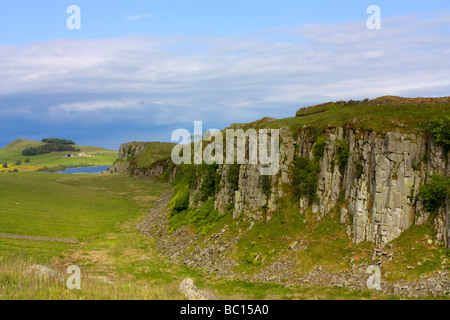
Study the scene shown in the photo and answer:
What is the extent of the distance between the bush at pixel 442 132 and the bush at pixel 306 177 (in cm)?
1598

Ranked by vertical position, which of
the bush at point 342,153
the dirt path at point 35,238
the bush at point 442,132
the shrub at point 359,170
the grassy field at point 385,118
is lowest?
the dirt path at point 35,238

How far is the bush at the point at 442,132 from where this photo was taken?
41.7 m

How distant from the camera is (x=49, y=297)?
28.7 meters

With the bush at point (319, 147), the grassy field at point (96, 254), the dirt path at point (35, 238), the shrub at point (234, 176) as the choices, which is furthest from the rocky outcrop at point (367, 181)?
the dirt path at point (35, 238)

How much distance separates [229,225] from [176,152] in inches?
3723

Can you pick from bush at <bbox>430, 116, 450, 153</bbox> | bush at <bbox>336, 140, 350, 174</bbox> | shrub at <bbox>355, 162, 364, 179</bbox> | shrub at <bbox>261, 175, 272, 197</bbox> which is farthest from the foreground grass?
bush at <bbox>430, 116, 450, 153</bbox>

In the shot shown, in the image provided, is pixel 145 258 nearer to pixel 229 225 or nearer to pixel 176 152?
pixel 229 225

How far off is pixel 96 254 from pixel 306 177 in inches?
1554

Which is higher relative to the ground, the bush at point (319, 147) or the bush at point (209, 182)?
the bush at point (319, 147)

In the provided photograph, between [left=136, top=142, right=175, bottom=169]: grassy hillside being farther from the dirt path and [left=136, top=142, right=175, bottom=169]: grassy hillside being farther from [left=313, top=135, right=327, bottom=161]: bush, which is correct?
[left=313, top=135, right=327, bottom=161]: bush

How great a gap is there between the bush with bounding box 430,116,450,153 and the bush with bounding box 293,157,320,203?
1598cm

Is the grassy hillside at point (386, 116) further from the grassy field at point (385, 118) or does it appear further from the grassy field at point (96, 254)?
the grassy field at point (96, 254)

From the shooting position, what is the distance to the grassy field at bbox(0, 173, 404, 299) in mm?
32781
